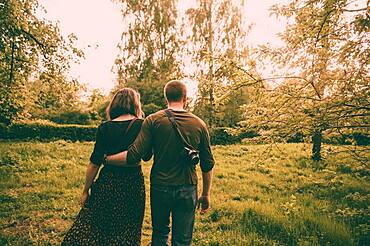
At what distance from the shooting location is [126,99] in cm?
330

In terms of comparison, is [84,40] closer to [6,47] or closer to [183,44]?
[6,47]

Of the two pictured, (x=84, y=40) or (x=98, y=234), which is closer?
(x=98, y=234)

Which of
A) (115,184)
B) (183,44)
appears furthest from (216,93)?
(183,44)

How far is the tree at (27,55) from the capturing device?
7.78 meters

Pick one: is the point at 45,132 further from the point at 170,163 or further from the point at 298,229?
the point at 170,163

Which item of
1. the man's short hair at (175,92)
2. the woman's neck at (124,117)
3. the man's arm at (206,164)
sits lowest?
A: the man's arm at (206,164)

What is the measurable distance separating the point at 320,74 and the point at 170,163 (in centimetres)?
303

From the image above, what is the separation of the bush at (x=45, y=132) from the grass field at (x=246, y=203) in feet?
23.2

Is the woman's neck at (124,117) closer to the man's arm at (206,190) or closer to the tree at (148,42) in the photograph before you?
the man's arm at (206,190)

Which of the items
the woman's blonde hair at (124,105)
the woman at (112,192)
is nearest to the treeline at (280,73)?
the woman's blonde hair at (124,105)

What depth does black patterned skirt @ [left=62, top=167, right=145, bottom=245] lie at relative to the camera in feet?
10.5

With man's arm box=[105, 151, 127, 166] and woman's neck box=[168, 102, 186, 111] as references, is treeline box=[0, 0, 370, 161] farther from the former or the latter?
man's arm box=[105, 151, 127, 166]

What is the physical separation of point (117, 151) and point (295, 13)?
350cm

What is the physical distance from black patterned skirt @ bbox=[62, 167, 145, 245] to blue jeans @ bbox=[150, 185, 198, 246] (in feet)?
1.20
